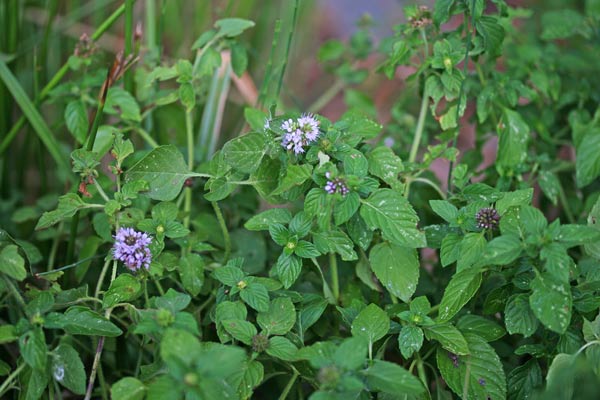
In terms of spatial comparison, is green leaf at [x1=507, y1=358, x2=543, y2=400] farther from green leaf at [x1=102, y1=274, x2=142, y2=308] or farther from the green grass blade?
the green grass blade

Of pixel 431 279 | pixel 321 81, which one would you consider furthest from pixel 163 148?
pixel 321 81

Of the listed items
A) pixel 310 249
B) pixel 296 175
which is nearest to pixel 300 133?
pixel 296 175

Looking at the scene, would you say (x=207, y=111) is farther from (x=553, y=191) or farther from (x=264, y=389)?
(x=553, y=191)

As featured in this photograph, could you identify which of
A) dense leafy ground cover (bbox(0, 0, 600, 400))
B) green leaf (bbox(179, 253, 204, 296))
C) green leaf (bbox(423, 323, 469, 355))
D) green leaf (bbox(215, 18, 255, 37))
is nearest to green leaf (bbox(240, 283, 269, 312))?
dense leafy ground cover (bbox(0, 0, 600, 400))

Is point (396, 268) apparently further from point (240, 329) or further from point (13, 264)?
point (13, 264)

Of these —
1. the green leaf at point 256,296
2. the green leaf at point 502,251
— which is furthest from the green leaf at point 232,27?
the green leaf at point 502,251

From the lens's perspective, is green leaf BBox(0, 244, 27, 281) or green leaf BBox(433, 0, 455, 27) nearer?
green leaf BBox(0, 244, 27, 281)

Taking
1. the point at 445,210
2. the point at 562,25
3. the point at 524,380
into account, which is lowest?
the point at 524,380

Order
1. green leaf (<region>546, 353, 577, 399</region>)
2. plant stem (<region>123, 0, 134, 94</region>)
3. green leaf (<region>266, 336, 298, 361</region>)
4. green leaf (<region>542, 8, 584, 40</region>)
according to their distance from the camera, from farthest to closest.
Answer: green leaf (<region>542, 8, 584, 40</region>)
plant stem (<region>123, 0, 134, 94</region>)
green leaf (<region>266, 336, 298, 361</region>)
green leaf (<region>546, 353, 577, 399</region>)
